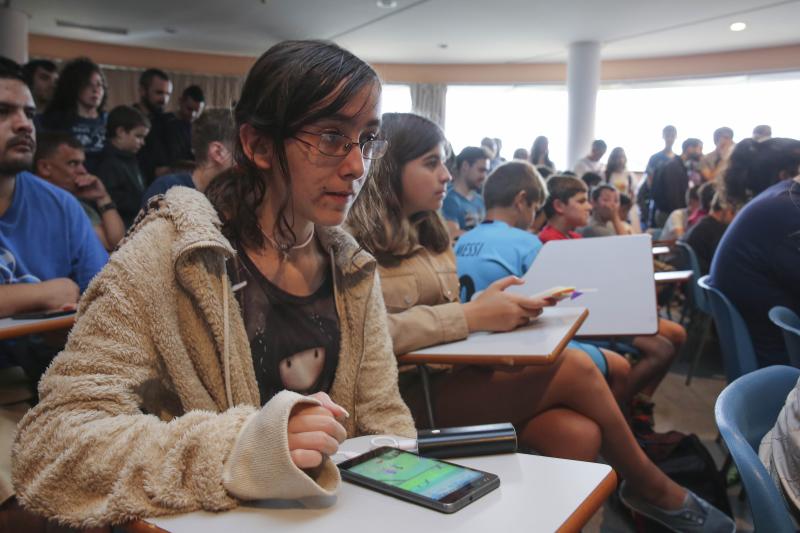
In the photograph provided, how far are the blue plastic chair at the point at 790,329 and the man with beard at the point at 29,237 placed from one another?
1.87 m

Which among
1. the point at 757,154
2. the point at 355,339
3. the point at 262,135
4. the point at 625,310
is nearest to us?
the point at 262,135

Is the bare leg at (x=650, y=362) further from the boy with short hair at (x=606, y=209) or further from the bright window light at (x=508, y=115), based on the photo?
the bright window light at (x=508, y=115)

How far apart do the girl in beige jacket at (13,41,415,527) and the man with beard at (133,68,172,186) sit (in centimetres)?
386

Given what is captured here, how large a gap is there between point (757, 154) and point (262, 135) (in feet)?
7.81

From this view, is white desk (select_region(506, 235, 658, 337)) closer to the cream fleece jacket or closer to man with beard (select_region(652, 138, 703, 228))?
the cream fleece jacket

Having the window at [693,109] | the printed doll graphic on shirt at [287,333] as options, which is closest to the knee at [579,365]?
the printed doll graphic on shirt at [287,333]

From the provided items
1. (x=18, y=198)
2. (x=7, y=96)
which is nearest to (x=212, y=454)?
(x=18, y=198)

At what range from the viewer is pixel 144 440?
83cm

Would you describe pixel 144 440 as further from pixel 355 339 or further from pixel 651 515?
pixel 651 515

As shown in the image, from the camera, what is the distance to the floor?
214cm

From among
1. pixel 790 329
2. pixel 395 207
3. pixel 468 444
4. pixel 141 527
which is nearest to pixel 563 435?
pixel 790 329

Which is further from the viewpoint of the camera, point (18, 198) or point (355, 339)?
point (18, 198)

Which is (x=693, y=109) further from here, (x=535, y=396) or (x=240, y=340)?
(x=240, y=340)

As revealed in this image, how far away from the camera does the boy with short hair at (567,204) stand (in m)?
3.65
